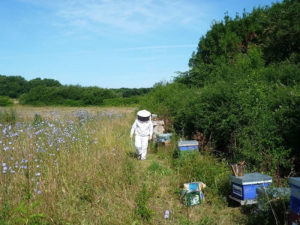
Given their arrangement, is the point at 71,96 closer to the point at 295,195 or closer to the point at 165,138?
the point at 165,138

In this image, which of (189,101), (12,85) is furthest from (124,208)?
(12,85)

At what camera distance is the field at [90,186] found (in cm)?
384

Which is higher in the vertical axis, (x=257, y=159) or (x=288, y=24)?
(x=288, y=24)

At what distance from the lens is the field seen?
3.84 m

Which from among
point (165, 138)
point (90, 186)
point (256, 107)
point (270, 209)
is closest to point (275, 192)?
point (270, 209)

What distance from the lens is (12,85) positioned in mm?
57344

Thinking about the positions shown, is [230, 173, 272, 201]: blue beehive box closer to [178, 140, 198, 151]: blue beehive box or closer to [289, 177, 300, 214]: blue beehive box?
[289, 177, 300, 214]: blue beehive box

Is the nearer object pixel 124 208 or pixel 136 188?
pixel 124 208

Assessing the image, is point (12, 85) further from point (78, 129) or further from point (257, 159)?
point (257, 159)

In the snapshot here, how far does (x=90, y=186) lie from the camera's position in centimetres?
461

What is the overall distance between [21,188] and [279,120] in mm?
5118

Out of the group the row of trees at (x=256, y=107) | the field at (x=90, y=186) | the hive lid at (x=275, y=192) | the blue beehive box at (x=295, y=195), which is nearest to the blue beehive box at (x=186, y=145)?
the field at (x=90, y=186)

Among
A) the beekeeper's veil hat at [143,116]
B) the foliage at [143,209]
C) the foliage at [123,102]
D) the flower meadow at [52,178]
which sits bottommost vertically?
the foliage at [143,209]

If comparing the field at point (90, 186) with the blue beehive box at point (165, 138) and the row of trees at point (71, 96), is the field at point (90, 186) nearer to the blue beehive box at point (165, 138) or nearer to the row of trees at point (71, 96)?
the blue beehive box at point (165, 138)
